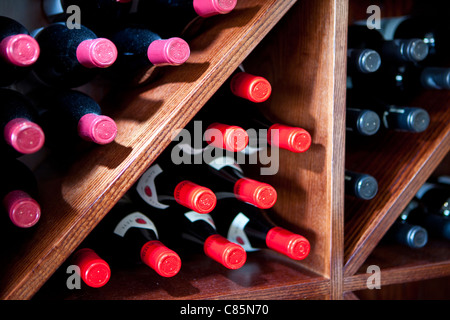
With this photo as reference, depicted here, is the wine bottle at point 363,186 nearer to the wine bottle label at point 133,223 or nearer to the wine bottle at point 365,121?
the wine bottle at point 365,121

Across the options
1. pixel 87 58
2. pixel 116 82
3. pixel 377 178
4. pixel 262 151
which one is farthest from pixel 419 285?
pixel 87 58

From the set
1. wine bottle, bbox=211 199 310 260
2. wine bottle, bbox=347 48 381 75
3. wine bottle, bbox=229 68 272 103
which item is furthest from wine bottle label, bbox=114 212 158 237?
wine bottle, bbox=347 48 381 75

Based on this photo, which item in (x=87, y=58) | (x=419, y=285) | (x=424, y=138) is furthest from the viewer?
(x=419, y=285)

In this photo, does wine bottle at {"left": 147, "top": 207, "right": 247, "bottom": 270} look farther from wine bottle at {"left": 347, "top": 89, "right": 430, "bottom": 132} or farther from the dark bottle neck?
wine bottle at {"left": 347, "top": 89, "right": 430, "bottom": 132}

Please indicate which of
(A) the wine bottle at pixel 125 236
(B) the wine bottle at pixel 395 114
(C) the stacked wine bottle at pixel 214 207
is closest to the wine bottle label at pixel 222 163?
(C) the stacked wine bottle at pixel 214 207

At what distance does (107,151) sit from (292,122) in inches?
11.0

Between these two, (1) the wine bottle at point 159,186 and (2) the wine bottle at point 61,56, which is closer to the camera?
(2) the wine bottle at point 61,56

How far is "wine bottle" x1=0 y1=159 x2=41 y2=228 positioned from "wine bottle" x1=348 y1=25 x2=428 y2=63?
56 centimetres

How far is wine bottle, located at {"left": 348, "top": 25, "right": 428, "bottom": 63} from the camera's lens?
0.69 m

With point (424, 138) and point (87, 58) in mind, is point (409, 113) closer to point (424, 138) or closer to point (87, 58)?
point (424, 138)

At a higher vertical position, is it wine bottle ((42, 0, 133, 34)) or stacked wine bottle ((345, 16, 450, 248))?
stacked wine bottle ((345, 16, 450, 248))

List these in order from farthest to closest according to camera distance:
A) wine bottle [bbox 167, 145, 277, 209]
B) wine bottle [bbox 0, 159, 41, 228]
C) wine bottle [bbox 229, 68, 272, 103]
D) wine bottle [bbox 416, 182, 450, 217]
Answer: wine bottle [bbox 416, 182, 450, 217] → wine bottle [bbox 167, 145, 277, 209] → wine bottle [bbox 229, 68, 272, 103] → wine bottle [bbox 0, 159, 41, 228]

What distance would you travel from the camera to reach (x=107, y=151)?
21.9 inches

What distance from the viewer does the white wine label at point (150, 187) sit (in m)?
0.73
